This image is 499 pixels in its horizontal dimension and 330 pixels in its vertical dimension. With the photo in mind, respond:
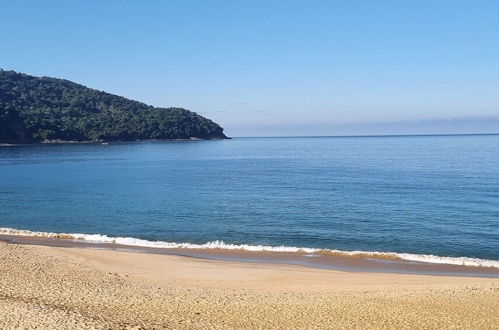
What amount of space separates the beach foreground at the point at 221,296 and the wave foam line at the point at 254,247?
3602 millimetres

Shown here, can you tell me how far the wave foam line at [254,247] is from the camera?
27047 millimetres

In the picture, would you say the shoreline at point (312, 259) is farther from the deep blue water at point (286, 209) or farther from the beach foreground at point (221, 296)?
the deep blue water at point (286, 209)

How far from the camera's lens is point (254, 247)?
100 feet

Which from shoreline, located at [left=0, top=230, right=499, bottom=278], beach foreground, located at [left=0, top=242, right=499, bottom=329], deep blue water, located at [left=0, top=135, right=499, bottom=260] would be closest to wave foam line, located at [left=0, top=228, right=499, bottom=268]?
shoreline, located at [left=0, top=230, right=499, bottom=278]

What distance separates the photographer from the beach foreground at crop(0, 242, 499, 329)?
15430 millimetres

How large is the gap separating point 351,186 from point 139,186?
88.3 feet

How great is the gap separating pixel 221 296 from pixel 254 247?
1173 cm

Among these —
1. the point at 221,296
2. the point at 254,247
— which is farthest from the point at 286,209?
the point at 221,296

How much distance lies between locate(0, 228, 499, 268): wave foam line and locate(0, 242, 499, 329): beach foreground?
3.60 meters

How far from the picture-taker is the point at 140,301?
17.8m

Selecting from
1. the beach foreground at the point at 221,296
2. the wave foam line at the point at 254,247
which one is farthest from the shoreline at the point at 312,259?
the beach foreground at the point at 221,296

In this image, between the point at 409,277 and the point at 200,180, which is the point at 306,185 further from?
the point at 409,277

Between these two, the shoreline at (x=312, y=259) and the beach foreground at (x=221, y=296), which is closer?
the beach foreground at (x=221, y=296)

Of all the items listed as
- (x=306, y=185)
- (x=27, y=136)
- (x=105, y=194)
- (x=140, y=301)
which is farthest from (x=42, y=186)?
(x=27, y=136)
